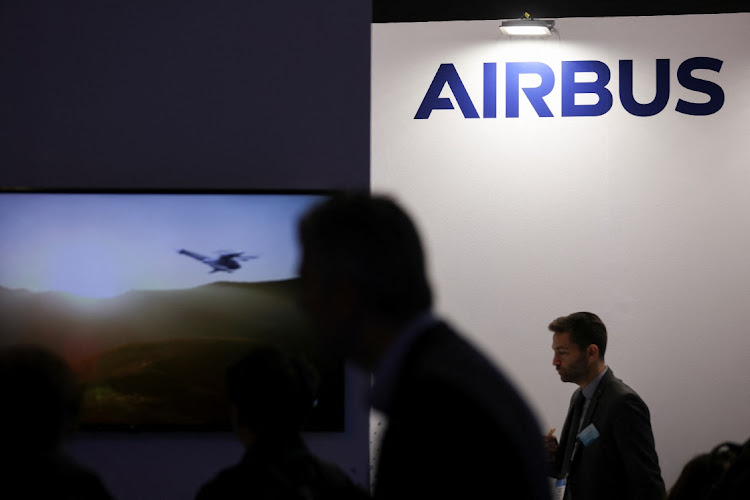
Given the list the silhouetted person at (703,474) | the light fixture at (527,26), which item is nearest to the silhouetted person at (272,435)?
the silhouetted person at (703,474)

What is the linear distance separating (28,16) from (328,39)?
1.40 m

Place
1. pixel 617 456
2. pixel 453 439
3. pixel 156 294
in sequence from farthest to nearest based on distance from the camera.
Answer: pixel 617 456
pixel 156 294
pixel 453 439

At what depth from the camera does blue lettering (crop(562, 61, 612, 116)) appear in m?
5.88

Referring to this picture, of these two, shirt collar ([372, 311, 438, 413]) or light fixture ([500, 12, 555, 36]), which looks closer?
shirt collar ([372, 311, 438, 413])

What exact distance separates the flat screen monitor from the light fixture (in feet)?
8.24

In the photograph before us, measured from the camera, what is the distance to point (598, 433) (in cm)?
405

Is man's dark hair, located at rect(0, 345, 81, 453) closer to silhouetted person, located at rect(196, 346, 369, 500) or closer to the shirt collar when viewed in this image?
silhouetted person, located at rect(196, 346, 369, 500)

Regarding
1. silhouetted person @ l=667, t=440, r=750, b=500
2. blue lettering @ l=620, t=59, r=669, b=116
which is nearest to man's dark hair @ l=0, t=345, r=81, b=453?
silhouetted person @ l=667, t=440, r=750, b=500

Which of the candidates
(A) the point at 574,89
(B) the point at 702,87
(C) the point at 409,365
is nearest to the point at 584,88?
(A) the point at 574,89

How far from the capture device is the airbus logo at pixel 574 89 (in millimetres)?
5820

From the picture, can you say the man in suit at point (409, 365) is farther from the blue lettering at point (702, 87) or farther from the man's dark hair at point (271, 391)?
the blue lettering at point (702, 87)

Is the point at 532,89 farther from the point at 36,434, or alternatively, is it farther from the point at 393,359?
the point at 393,359

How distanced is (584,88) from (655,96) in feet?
1.50

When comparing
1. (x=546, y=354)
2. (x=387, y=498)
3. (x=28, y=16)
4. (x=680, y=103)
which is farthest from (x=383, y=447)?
(x=680, y=103)
